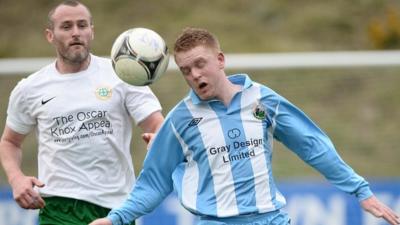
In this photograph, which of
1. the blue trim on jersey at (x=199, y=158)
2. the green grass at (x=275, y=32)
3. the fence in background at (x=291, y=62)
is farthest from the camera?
the green grass at (x=275, y=32)

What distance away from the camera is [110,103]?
22.2ft

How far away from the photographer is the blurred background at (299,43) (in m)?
12.4

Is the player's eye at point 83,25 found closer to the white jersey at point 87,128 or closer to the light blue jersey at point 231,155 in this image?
the white jersey at point 87,128

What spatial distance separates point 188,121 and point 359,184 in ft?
3.24

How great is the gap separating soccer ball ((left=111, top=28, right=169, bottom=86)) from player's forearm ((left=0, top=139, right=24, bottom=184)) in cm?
102

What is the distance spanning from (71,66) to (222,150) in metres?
1.44

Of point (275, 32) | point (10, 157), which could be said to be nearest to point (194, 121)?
point (10, 157)

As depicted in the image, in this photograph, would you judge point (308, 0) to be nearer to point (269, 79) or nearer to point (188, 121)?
point (269, 79)

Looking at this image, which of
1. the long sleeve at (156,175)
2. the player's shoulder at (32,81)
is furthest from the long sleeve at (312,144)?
the player's shoulder at (32,81)

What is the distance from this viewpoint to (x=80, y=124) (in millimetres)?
6734

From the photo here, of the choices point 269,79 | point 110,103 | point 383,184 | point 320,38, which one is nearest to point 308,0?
point 320,38

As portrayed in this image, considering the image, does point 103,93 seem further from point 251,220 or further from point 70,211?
point 251,220

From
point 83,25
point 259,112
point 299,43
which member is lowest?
point 259,112

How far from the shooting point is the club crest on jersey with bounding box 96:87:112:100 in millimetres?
6789
